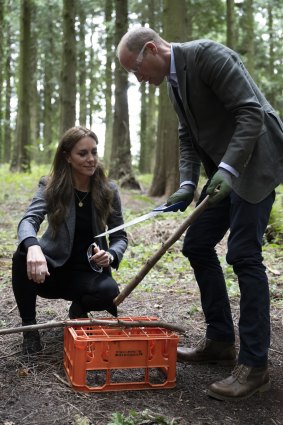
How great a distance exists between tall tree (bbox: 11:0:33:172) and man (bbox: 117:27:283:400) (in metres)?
13.8

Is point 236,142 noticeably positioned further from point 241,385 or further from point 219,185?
point 241,385

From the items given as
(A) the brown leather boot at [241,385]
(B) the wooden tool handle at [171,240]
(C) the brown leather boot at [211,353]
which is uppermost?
(B) the wooden tool handle at [171,240]

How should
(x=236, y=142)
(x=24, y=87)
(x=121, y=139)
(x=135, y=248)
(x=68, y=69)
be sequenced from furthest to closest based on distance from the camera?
(x=24, y=87) < (x=121, y=139) < (x=68, y=69) < (x=135, y=248) < (x=236, y=142)

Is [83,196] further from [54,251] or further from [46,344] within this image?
[46,344]

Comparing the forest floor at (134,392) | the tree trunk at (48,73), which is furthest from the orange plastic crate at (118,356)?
the tree trunk at (48,73)

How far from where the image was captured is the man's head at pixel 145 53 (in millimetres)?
2973

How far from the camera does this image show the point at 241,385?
303cm

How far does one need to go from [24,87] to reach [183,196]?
14.2 m

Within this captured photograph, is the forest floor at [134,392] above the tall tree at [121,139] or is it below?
below

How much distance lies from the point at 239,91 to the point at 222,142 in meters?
0.40

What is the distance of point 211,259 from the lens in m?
3.57

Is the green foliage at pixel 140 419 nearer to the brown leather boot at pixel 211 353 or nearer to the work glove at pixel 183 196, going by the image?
the brown leather boot at pixel 211 353

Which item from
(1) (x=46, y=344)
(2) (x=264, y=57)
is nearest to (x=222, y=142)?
(1) (x=46, y=344)

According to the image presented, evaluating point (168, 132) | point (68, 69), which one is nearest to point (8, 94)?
point (68, 69)
